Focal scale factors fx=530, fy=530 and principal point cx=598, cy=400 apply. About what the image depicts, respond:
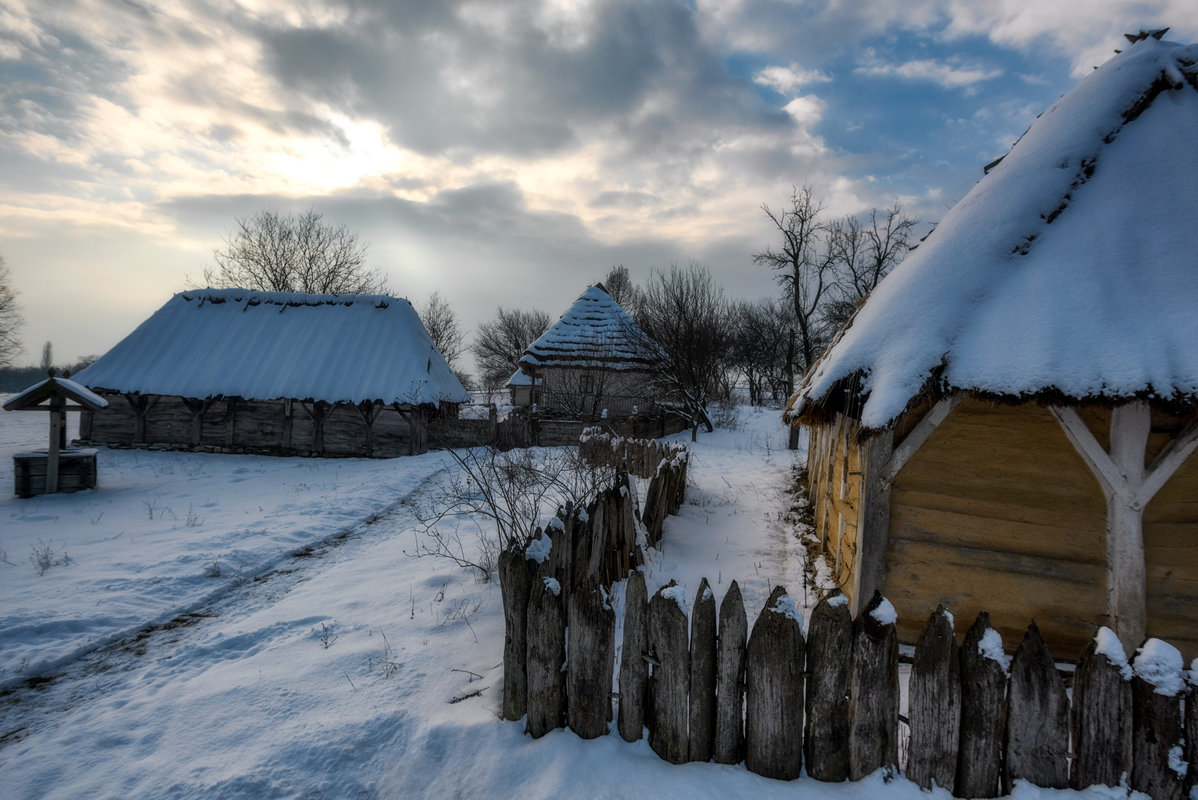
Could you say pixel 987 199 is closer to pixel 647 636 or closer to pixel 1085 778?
pixel 1085 778

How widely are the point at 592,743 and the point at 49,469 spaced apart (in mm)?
12023

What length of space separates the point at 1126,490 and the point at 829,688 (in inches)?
121

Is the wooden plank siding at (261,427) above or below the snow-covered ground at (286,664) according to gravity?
above

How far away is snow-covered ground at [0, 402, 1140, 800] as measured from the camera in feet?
8.07

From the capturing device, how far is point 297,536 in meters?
7.21

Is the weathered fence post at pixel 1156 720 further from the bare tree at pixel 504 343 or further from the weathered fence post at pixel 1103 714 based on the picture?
the bare tree at pixel 504 343

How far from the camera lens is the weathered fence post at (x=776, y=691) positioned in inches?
93.8

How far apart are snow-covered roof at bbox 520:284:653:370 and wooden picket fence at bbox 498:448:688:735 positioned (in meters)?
16.4

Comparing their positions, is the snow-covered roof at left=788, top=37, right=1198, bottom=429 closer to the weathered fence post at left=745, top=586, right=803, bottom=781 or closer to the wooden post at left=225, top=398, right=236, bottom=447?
the weathered fence post at left=745, top=586, right=803, bottom=781

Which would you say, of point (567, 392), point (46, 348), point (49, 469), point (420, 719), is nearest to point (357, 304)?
point (567, 392)

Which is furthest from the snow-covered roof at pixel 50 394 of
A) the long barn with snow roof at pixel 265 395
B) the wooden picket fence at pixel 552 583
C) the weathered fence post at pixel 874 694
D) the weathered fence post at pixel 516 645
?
the weathered fence post at pixel 874 694

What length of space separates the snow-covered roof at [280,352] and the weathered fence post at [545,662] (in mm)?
13959

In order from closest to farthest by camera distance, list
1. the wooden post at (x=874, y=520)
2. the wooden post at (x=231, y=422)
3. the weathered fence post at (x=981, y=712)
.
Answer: the weathered fence post at (x=981, y=712) < the wooden post at (x=874, y=520) < the wooden post at (x=231, y=422)

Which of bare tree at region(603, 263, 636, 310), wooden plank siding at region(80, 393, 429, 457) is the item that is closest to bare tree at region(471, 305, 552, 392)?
bare tree at region(603, 263, 636, 310)
